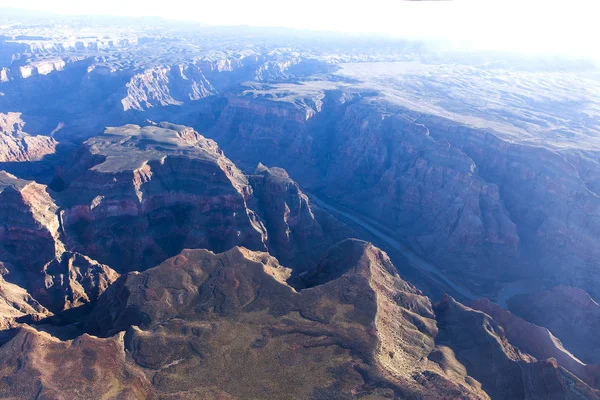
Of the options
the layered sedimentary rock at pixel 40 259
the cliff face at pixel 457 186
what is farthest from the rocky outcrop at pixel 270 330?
the cliff face at pixel 457 186

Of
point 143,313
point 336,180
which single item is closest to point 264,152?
point 336,180

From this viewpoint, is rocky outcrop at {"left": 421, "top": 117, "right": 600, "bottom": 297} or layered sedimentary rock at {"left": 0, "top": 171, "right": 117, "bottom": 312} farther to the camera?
rocky outcrop at {"left": 421, "top": 117, "right": 600, "bottom": 297}

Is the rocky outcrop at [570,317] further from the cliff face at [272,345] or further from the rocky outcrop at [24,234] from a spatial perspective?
the rocky outcrop at [24,234]

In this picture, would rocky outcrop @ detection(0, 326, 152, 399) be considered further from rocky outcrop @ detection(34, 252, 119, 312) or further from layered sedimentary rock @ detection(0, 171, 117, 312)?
layered sedimentary rock @ detection(0, 171, 117, 312)

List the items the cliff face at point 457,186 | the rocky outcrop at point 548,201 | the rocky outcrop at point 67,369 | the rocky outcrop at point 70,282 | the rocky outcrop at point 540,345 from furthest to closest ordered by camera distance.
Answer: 1. the cliff face at point 457,186
2. the rocky outcrop at point 548,201
3. the rocky outcrop at point 70,282
4. the rocky outcrop at point 540,345
5. the rocky outcrop at point 67,369

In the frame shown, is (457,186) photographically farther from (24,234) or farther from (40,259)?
(24,234)

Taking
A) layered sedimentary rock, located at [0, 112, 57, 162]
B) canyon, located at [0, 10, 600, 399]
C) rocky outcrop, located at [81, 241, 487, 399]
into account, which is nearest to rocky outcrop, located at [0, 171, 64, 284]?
canyon, located at [0, 10, 600, 399]

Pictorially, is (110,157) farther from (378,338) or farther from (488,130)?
(488,130)
